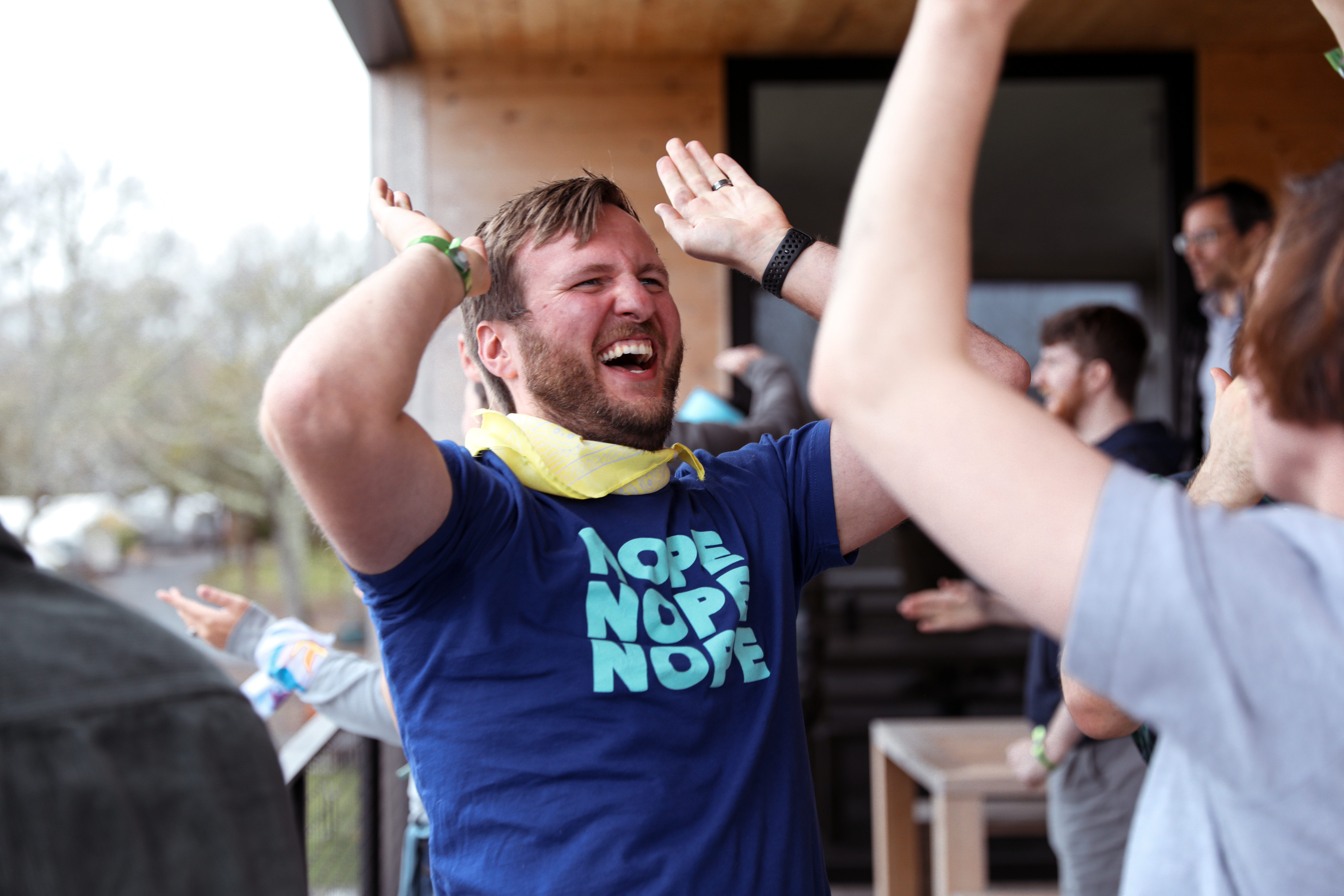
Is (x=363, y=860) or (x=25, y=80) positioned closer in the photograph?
(x=363, y=860)

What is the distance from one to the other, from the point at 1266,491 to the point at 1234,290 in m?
2.35

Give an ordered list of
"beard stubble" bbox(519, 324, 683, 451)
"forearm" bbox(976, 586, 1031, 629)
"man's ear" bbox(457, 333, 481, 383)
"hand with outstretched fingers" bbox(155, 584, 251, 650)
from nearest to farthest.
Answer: "beard stubble" bbox(519, 324, 683, 451), "man's ear" bbox(457, 333, 481, 383), "hand with outstretched fingers" bbox(155, 584, 251, 650), "forearm" bbox(976, 586, 1031, 629)

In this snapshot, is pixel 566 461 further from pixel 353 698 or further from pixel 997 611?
pixel 997 611

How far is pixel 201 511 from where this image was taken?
9.84 m

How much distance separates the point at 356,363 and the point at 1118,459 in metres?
1.83

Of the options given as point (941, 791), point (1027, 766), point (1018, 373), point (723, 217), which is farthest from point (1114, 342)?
point (723, 217)

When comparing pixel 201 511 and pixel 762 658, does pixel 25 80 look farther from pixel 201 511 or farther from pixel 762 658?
pixel 762 658

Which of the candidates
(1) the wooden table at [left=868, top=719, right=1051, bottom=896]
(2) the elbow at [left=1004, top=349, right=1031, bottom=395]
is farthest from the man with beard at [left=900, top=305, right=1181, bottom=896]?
(2) the elbow at [left=1004, top=349, right=1031, bottom=395]

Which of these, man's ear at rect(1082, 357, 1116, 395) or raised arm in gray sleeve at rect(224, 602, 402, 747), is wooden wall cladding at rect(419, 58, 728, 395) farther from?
raised arm in gray sleeve at rect(224, 602, 402, 747)

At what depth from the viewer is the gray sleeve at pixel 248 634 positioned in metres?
1.77

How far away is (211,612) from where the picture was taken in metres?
1.75

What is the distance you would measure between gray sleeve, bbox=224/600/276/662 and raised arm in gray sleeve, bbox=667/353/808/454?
31.5 inches

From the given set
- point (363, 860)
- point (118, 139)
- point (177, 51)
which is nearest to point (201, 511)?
point (118, 139)

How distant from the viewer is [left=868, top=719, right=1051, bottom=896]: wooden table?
2582 mm
